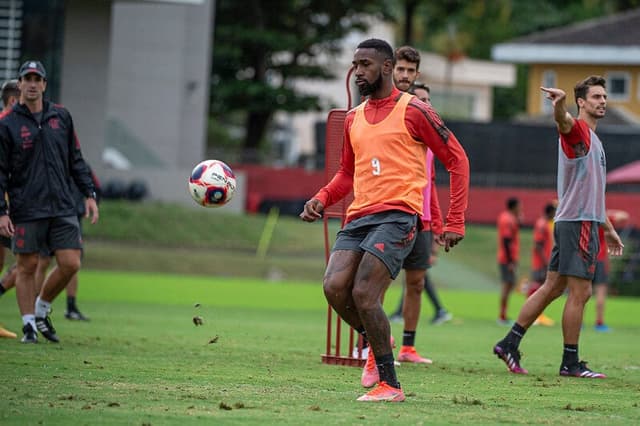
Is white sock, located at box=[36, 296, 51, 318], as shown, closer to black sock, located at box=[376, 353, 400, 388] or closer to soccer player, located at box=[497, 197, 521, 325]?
black sock, located at box=[376, 353, 400, 388]

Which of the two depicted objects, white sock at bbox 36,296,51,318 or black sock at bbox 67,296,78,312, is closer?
white sock at bbox 36,296,51,318

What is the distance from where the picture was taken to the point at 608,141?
44969 mm

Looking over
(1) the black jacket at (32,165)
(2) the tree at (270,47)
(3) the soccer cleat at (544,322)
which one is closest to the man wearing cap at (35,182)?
(1) the black jacket at (32,165)

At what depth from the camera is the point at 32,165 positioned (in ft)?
37.4

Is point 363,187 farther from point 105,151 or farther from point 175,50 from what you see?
point 175,50

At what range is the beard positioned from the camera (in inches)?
337

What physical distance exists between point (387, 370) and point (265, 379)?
4.36ft

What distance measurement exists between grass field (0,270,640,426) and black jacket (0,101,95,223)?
4.15 ft

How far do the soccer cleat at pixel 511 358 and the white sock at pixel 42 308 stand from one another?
4301 millimetres

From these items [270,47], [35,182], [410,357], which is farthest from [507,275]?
[270,47]

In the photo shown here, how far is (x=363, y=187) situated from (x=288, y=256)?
27.3m

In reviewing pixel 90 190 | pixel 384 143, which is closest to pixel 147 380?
pixel 384 143

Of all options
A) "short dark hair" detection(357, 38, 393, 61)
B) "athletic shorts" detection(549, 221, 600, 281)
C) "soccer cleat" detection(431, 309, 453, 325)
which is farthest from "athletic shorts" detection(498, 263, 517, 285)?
"short dark hair" detection(357, 38, 393, 61)

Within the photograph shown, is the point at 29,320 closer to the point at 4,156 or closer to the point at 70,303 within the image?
the point at 4,156
